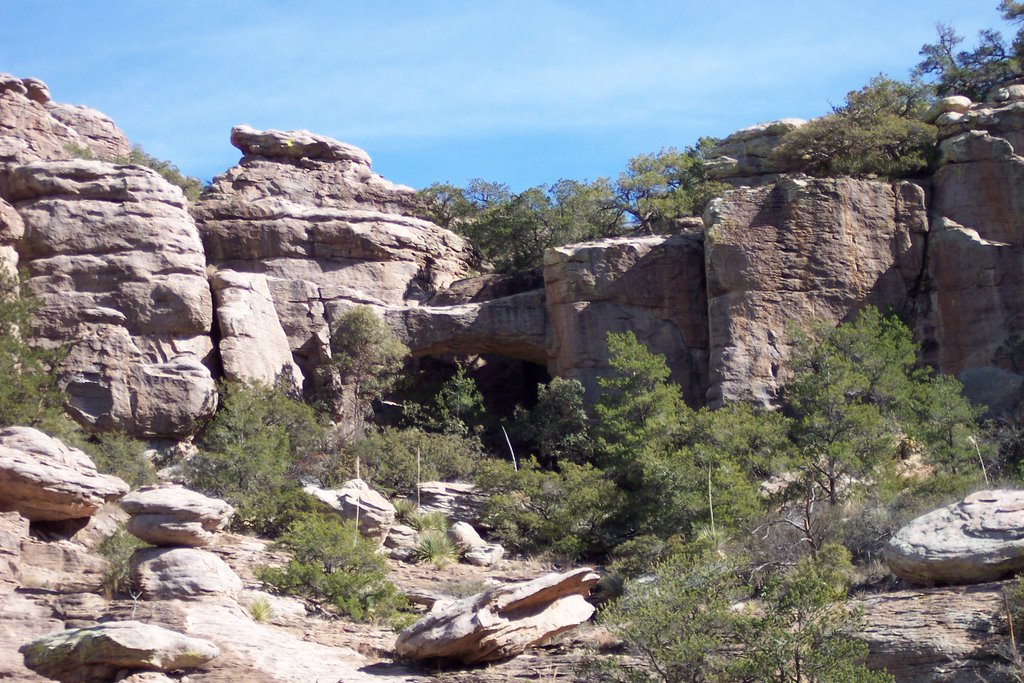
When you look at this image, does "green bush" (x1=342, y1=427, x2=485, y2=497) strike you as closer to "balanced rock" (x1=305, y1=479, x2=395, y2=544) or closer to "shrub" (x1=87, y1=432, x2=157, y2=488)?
"balanced rock" (x1=305, y1=479, x2=395, y2=544)

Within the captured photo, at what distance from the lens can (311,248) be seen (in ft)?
101

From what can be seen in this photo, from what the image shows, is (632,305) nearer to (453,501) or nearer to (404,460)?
(404,460)

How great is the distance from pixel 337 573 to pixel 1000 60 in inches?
1018

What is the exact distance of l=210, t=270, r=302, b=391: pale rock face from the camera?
89.6ft

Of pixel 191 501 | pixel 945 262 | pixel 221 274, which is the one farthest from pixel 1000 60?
pixel 191 501

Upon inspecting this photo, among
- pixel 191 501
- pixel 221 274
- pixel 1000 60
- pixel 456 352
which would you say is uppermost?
pixel 1000 60

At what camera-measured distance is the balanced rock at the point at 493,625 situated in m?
15.3

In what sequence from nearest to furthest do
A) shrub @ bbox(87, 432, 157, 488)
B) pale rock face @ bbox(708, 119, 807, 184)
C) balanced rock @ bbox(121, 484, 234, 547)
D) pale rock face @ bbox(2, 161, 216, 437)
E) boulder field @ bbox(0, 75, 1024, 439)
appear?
balanced rock @ bbox(121, 484, 234, 547) → shrub @ bbox(87, 432, 157, 488) → pale rock face @ bbox(2, 161, 216, 437) → boulder field @ bbox(0, 75, 1024, 439) → pale rock face @ bbox(708, 119, 807, 184)

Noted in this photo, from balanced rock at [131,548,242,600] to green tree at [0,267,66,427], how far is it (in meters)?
7.06

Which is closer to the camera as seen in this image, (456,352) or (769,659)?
(769,659)

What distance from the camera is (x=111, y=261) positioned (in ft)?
88.6

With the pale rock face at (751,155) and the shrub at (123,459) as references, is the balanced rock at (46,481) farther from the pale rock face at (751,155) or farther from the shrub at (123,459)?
the pale rock face at (751,155)

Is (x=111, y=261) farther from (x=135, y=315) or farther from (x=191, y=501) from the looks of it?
(x=191, y=501)

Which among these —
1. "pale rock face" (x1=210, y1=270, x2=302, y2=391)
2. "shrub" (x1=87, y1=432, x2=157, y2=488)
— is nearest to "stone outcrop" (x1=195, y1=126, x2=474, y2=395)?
"pale rock face" (x1=210, y1=270, x2=302, y2=391)
